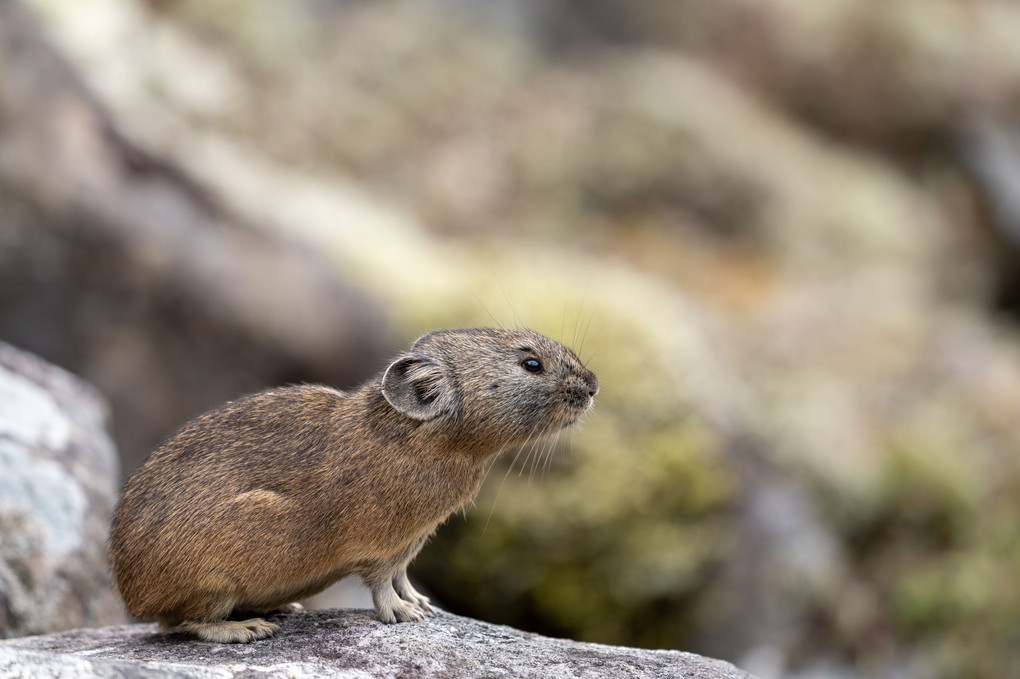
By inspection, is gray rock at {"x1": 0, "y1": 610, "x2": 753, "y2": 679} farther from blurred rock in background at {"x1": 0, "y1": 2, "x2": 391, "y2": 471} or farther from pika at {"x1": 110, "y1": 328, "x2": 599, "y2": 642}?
blurred rock in background at {"x1": 0, "y1": 2, "x2": 391, "y2": 471}

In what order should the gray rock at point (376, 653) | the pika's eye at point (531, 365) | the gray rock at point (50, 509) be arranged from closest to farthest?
the gray rock at point (376, 653), the pika's eye at point (531, 365), the gray rock at point (50, 509)

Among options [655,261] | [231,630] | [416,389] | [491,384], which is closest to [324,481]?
[416,389]

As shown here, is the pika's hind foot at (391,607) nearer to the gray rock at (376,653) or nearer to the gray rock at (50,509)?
the gray rock at (376,653)

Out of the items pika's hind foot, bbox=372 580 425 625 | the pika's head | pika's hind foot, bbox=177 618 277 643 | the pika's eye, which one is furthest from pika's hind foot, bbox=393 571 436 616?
the pika's eye

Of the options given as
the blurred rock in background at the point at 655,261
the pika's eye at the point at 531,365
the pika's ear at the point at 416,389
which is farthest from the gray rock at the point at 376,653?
the pika's eye at the point at 531,365

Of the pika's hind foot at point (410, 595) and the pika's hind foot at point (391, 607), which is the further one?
the pika's hind foot at point (410, 595)

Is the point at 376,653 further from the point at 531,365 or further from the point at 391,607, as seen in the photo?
the point at 531,365

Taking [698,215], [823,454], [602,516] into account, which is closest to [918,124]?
[698,215]

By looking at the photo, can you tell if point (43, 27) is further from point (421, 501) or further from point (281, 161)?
point (421, 501)
